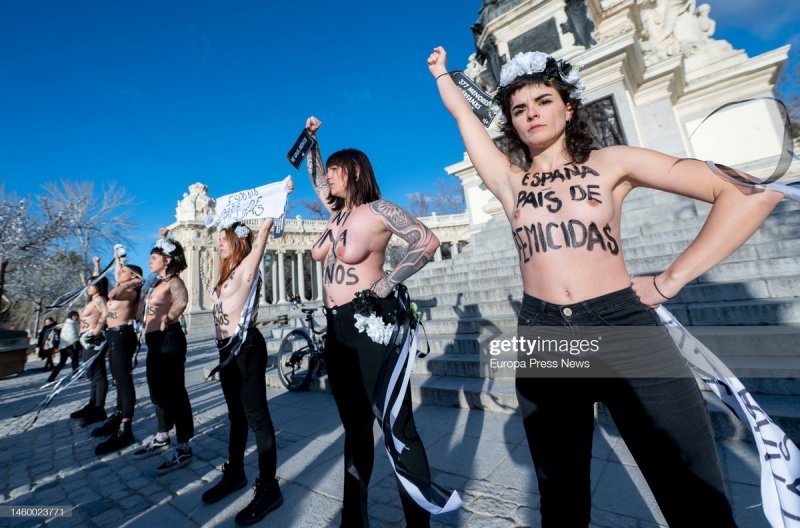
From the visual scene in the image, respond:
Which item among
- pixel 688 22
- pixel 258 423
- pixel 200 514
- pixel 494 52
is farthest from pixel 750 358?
pixel 688 22

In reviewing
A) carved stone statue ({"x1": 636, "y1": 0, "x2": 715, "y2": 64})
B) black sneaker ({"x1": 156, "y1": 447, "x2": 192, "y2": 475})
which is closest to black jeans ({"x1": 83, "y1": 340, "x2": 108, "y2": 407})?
black sneaker ({"x1": 156, "y1": 447, "x2": 192, "y2": 475})

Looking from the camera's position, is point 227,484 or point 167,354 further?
point 167,354

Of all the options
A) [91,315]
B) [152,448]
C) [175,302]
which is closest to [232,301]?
[175,302]

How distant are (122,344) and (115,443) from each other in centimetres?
118

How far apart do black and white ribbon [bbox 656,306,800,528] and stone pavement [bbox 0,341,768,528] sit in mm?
982

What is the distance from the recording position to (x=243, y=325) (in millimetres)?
2729

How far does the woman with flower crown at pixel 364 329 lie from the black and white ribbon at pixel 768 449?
4.20 ft

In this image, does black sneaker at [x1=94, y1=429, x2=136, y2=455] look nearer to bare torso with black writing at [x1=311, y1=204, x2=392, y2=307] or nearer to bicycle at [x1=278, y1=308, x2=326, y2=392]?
bicycle at [x1=278, y1=308, x2=326, y2=392]

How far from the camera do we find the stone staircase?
3.07m

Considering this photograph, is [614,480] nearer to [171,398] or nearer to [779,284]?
[779,284]

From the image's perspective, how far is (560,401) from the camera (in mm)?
1300

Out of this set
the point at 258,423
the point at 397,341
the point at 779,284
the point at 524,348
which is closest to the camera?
the point at 524,348

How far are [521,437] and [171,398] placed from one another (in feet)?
12.1

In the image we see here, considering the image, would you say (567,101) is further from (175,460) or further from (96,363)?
(96,363)
